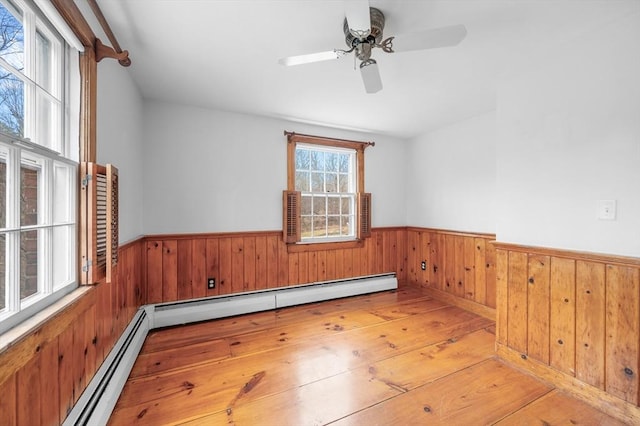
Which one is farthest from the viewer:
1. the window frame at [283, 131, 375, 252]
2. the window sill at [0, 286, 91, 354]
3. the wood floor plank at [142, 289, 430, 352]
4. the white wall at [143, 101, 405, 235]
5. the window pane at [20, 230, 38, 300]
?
the window frame at [283, 131, 375, 252]

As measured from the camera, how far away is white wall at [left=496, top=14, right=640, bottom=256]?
5.28 ft

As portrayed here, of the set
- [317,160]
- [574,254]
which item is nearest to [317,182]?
[317,160]

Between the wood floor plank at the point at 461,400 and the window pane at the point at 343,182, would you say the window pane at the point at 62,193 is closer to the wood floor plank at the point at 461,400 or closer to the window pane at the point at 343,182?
the wood floor plank at the point at 461,400

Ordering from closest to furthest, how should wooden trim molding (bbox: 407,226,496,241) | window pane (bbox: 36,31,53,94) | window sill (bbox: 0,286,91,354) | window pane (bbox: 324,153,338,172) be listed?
window sill (bbox: 0,286,91,354) < window pane (bbox: 36,31,53,94) < wooden trim molding (bbox: 407,226,496,241) < window pane (bbox: 324,153,338,172)

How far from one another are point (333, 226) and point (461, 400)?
2479mm

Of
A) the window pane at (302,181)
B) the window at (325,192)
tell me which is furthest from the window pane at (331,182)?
the window pane at (302,181)

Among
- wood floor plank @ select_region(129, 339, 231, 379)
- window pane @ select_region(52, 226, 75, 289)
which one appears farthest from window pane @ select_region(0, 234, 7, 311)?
wood floor plank @ select_region(129, 339, 231, 379)

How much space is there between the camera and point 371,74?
1.76 meters

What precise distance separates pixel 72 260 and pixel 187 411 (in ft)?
3.64

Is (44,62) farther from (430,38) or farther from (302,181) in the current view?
(302,181)

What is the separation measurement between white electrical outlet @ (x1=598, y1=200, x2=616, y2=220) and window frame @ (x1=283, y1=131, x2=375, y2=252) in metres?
2.51

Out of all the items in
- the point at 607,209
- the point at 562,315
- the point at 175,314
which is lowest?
the point at 175,314

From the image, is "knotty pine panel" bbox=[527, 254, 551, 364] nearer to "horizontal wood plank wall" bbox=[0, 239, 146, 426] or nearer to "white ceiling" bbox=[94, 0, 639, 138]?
"white ceiling" bbox=[94, 0, 639, 138]

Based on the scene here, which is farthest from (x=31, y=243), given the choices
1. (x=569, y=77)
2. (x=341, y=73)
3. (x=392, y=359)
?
(x=569, y=77)
